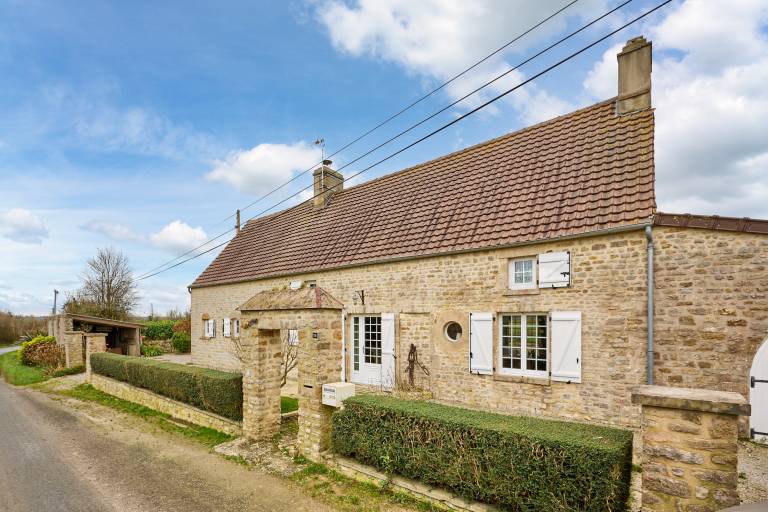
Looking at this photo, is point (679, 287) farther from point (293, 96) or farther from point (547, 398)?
point (293, 96)

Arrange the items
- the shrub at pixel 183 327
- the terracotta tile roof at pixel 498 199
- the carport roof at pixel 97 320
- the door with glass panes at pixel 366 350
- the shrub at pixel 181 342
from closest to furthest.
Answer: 1. the terracotta tile roof at pixel 498 199
2. the door with glass panes at pixel 366 350
3. the carport roof at pixel 97 320
4. the shrub at pixel 181 342
5. the shrub at pixel 183 327

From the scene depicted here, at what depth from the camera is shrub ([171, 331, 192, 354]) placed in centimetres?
2633

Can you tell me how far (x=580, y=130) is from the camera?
10.0 m

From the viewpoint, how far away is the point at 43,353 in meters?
21.0

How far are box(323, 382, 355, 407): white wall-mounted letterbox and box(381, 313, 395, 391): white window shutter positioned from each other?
376 cm

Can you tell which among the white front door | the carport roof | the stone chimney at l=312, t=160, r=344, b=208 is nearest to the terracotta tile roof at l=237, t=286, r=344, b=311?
the white front door

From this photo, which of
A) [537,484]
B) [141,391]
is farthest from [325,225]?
[537,484]

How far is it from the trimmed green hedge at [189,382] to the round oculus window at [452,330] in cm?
480

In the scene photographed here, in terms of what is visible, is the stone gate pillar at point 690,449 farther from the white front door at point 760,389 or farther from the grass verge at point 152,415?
the grass verge at point 152,415

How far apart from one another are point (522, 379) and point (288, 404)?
19.9ft

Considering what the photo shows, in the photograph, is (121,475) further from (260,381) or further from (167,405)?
(167,405)

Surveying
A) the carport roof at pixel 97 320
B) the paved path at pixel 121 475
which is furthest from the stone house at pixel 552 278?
the carport roof at pixel 97 320

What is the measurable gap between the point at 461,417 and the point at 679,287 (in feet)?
15.2

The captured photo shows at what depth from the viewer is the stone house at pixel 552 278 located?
6.71 metres
